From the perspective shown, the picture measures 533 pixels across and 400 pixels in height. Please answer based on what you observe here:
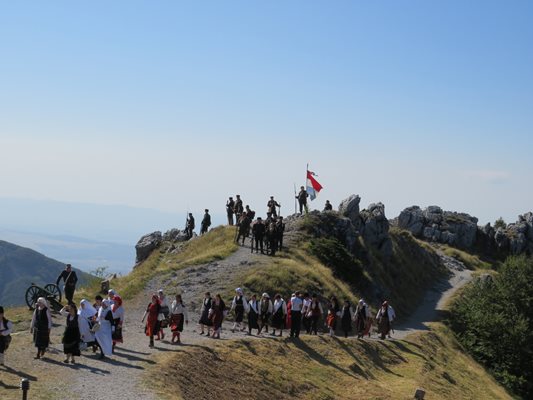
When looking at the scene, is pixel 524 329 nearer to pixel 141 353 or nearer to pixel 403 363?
pixel 403 363

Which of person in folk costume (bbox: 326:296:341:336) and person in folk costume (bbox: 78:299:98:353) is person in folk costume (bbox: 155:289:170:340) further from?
person in folk costume (bbox: 326:296:341:336)

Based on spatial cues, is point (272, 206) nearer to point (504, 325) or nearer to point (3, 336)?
point (504, 325)

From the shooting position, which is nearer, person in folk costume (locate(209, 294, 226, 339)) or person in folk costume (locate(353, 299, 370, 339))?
person in folk costume (locate(209, 294, 226, 339))

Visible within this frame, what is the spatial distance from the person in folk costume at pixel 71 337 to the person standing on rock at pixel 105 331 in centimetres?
94

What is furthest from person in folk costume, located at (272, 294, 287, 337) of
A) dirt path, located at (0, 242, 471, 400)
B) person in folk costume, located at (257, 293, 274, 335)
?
dirt path, located at (0, 242, 471, 400)

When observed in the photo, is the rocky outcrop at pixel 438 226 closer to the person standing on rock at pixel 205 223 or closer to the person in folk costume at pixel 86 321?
the person standing on rock at pixel 205 223

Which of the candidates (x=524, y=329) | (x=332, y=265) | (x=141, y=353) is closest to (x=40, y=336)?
(x=141, y=353)

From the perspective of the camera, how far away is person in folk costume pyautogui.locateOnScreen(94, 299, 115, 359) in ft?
74.3

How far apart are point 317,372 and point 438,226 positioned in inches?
2824

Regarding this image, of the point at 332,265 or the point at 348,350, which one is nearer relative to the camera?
the point at 348,350

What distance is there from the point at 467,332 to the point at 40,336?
3631 cm

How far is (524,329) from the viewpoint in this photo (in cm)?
4478

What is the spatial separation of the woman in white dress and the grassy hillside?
211 centimetres

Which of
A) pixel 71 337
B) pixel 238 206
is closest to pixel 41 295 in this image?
pixel 71 337
